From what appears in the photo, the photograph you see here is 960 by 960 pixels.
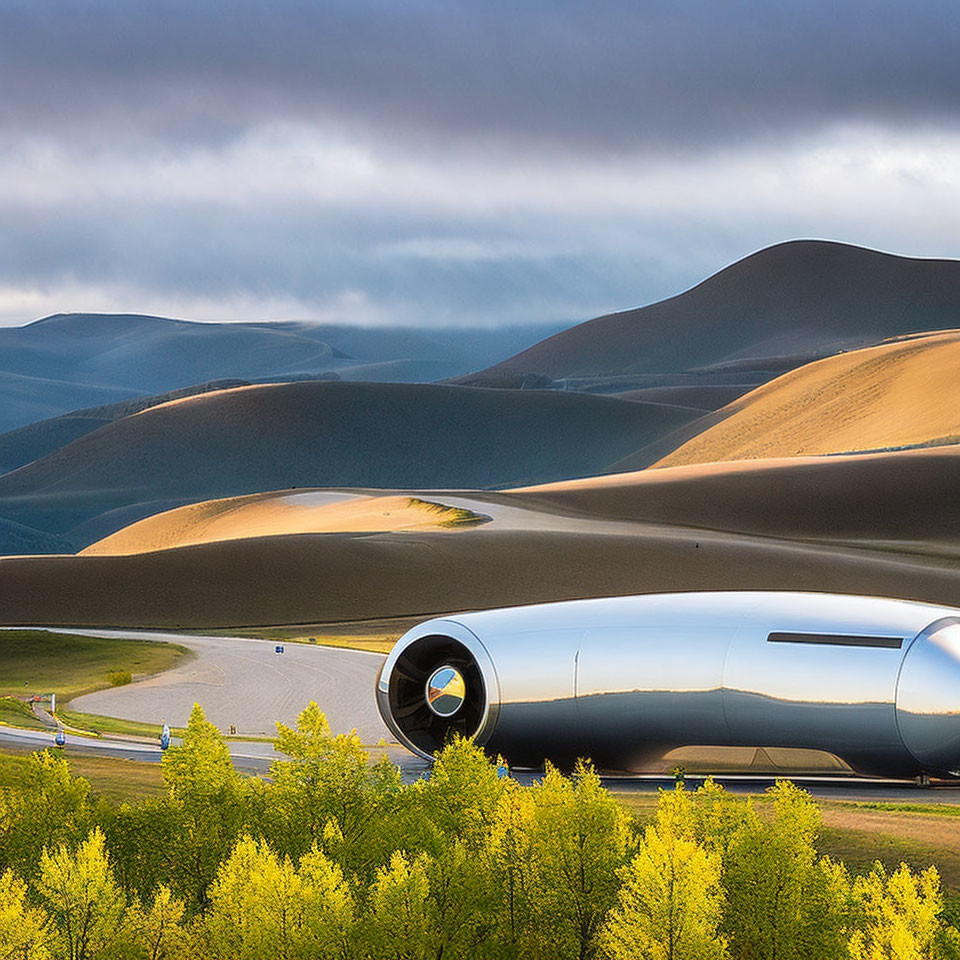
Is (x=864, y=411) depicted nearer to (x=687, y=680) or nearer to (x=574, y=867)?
(x=687, y=680)

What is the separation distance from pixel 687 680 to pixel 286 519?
119488 millimetres

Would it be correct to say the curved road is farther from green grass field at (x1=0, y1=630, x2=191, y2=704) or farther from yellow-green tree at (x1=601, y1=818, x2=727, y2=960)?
yellow-green tree at (x1=601, y1=818, x2=727, y2=960)

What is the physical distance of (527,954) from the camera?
21656 mm

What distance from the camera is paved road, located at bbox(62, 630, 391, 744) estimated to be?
50281mm

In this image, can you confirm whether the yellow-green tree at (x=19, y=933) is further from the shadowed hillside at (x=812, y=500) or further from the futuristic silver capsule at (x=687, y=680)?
the shadowed hillside at (x=812, y=500)

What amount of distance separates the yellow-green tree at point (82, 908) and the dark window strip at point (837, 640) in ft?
50.1

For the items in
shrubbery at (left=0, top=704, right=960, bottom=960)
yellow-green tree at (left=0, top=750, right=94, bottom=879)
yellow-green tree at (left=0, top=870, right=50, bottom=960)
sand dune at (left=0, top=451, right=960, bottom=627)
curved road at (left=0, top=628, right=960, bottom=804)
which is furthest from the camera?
sand dune at (left=0, top=451, right=960, bottom=627)

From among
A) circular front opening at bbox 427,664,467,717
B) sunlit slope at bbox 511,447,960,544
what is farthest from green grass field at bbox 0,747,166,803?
sunlit slope at bbox 511,447,960,544

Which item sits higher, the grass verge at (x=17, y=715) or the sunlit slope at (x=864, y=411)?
the sunlit slope at (x=864, y=411)

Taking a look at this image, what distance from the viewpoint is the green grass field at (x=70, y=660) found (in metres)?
63.8

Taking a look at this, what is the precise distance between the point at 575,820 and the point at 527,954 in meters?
2.21

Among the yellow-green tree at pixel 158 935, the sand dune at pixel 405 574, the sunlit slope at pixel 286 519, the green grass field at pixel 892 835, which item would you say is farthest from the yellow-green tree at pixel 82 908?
the sunlit slope at pixel 286 519

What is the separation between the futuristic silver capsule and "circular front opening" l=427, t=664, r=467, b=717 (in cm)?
2

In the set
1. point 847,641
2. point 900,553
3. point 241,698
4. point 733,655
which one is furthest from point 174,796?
point 900,553
